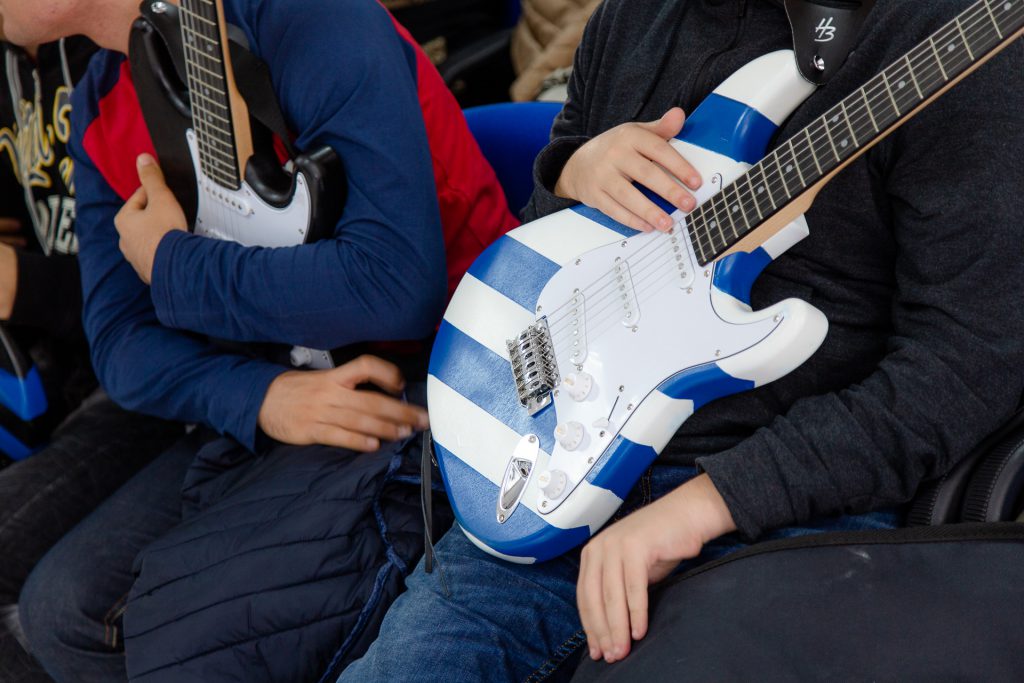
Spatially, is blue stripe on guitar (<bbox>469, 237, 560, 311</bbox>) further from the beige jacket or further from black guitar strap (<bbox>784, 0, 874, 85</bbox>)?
the beige jacket

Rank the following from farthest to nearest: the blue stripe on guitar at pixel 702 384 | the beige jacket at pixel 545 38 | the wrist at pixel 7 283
Answer: the beige jacket at pixel 545 38 → the wrist at pixel 7 283 → the blue stripe on guitar at pixel 702 384

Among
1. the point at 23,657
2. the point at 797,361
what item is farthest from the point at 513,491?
the point at 23,657

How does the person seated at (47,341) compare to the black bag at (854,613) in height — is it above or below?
below

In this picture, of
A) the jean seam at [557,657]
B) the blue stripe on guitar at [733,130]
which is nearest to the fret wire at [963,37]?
the blue stripe on guitar at [733,130]

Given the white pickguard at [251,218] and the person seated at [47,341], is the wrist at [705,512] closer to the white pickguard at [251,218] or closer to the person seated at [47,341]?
the white pickguard at [251,218]

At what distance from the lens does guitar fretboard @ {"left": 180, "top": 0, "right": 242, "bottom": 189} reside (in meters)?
1.20

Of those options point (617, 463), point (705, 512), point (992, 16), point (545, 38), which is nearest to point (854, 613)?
point (705, 512)

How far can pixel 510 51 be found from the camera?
2.32 m

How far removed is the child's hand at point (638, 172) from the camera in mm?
994

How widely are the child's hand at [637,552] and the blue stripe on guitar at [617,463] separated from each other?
0.18 feet

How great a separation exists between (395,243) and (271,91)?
268 millimetres

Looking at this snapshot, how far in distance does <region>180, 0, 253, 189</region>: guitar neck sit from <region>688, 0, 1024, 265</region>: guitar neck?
632mm

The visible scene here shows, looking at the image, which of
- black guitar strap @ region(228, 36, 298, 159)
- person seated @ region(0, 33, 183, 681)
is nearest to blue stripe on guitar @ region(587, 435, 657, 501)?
black guitar strap @ region(228, 36, 298, 159)

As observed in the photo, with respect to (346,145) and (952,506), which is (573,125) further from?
(952,506)
